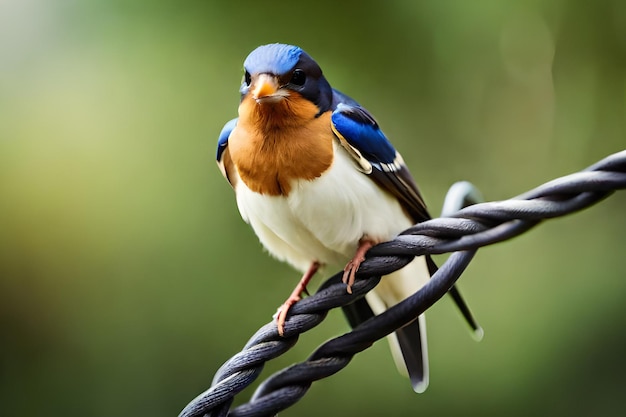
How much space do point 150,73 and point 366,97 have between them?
20.6 inches

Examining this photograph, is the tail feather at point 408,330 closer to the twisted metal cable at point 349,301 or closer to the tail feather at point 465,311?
the tail feather at point 465,311

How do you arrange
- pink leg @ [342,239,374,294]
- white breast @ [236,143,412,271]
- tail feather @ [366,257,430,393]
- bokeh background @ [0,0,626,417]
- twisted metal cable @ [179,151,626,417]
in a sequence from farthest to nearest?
bokeh background @ [0,0,626,417] < tail feather @ [366,257,430,393] < white breast @ [236,143,412,271] < pink leg @ [342,239,374,294] < twisted metal cable @ [179,151,626,417]

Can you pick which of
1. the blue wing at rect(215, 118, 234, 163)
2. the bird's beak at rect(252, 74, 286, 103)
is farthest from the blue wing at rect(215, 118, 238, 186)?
the bird's beak at rect(252, 74, 286, 103)

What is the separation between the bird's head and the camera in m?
0.77

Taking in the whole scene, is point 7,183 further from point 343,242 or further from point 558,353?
point 558,353

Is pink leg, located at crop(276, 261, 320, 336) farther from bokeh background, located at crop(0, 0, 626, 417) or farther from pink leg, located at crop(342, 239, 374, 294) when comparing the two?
bokeh background, located at crop(0, 0, 626, 417)

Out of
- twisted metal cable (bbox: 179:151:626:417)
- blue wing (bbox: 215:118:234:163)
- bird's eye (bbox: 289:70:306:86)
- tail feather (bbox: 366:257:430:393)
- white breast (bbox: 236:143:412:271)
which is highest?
bird's eye (bbox: 289:70:306:86)

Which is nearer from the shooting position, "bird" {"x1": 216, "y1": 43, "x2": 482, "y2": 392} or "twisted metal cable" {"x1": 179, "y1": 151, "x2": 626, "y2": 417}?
"twisted metal cable" {"x1": 179, "y1": 151, "x2": 626, "y2": 417}

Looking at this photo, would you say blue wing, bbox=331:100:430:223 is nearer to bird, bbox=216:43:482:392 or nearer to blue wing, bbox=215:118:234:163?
bird, bbox=216:43:482:392

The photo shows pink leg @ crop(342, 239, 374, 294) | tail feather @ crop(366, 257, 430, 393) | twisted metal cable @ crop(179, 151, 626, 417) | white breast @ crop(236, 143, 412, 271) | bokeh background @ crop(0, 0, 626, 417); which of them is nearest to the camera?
twisted metal cable @ crop(179, 151, 626, 417)

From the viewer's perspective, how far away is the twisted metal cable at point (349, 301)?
1.93 feet

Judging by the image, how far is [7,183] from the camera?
149cm

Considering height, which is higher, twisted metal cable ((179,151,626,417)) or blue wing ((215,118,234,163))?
blue wing ((215,118,234,163))

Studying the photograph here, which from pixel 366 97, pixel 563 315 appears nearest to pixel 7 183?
pixel 366 97
